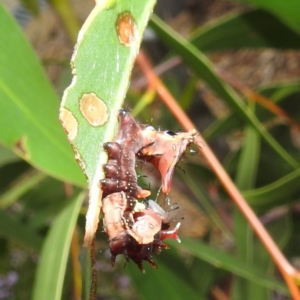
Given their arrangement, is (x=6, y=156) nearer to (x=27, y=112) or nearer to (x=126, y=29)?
(x=27, y=112)

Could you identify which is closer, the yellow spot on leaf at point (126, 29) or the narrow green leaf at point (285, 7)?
the yellow spot on leaf at point (126, 29)

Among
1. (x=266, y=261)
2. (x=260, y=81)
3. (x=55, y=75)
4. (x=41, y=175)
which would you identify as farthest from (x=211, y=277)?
(x=55, y=75)

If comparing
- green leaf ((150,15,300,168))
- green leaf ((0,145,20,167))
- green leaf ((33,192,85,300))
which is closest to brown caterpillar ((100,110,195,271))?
green leaf ((33,192,85,300))

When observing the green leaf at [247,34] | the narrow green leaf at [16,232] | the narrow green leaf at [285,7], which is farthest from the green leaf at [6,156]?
the narrow green leaf at [285,7]

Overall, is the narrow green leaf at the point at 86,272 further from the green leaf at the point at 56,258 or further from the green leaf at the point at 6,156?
the green leaf at the point at 6,156

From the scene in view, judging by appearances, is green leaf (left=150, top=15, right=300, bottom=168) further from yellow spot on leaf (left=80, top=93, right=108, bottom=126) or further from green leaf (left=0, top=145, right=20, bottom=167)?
green leaf (left=0, top=145, right=20, bottom=167)

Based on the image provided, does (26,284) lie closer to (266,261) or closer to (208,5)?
(266,261)
